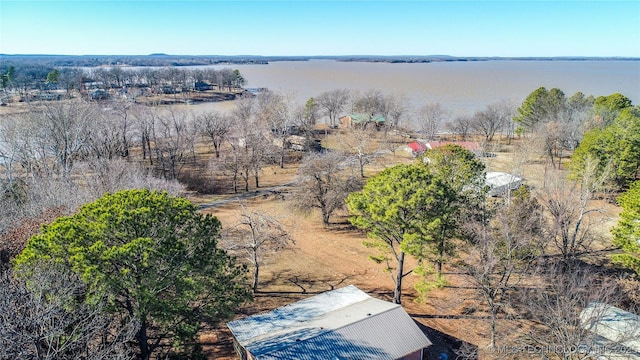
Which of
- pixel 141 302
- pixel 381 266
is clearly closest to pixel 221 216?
pixel 381 266

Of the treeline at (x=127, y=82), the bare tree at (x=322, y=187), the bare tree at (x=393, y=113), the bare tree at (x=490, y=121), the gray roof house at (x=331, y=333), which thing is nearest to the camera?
the gray roof house at (x=331, y=333)

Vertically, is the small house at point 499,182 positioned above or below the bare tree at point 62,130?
below

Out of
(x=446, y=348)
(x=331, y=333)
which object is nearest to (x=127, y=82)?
(x=331, y=333)

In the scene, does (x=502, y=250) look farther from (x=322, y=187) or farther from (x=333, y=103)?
(x=333, y=103)

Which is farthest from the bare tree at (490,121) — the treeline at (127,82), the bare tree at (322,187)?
the treeline at (127,82)

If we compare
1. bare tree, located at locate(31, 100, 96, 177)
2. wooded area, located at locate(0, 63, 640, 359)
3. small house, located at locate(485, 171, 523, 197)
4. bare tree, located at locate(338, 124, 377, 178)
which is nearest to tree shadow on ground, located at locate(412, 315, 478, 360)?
wooded area, located at locate(0, 63, 640, 359)

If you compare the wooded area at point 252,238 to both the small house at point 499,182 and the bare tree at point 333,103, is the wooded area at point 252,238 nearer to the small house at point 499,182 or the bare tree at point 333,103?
the small house at point 499,182
